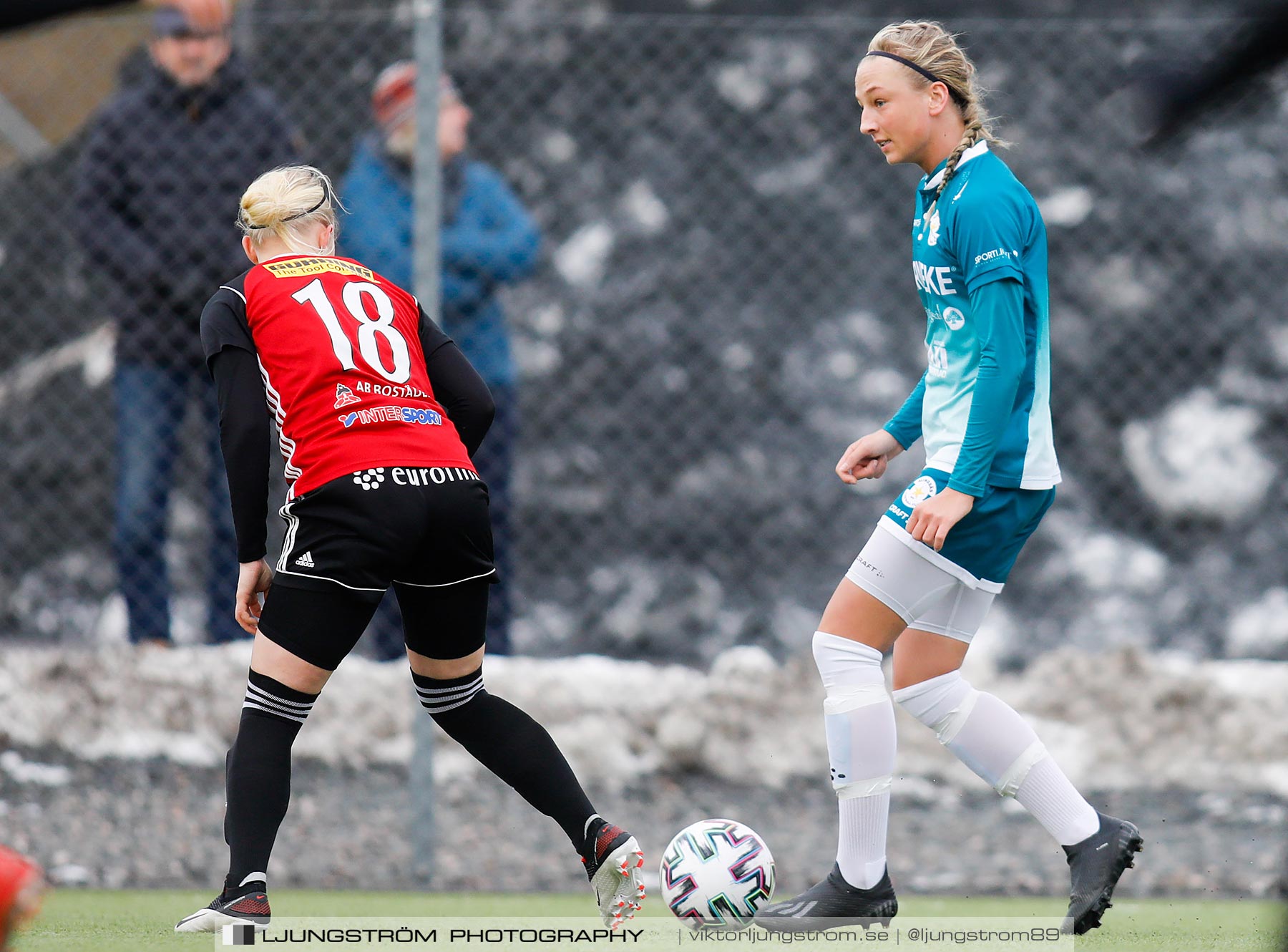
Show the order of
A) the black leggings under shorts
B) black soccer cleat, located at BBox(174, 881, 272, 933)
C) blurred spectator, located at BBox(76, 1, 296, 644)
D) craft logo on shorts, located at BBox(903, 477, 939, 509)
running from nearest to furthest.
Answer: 1. black soccer cleat, located at BBox(174, 881, 272, 933)
2. the black leggings under shorts
3. craft logo on shorts, located at BBox(903, 477, 939, 509)
4. blurred spectator, located at BBox(76, 1, 296, 644)

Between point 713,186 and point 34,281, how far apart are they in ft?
9.28

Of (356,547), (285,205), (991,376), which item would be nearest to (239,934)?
(356,547)

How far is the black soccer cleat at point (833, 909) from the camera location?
311 cm

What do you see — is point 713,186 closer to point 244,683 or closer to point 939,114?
point 244,683

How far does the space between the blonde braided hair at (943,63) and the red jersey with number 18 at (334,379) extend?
113 centimetres

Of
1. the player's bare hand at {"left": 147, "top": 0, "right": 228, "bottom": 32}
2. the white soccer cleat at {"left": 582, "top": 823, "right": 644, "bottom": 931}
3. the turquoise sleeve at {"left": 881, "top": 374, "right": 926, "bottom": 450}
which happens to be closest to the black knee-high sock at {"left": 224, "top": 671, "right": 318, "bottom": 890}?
the white soccer cleat at {"left": 582, "top": 823, "right": 644, "bottom": 931}

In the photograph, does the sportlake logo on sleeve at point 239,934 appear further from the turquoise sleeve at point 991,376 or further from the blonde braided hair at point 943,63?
the blonde braided hair at point 943,63

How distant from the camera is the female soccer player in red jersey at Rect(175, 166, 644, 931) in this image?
287 centimetres

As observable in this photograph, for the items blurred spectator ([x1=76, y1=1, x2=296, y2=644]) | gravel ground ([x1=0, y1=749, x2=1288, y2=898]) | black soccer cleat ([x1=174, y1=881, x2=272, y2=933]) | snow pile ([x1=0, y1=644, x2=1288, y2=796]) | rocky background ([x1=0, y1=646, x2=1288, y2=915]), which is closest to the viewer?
black soccer cleat ([x1=174, y1=881, x2=272, y2=933])

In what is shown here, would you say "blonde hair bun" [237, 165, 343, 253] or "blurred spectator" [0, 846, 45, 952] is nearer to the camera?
"blurred spectator" [0, 846, 45, 952]

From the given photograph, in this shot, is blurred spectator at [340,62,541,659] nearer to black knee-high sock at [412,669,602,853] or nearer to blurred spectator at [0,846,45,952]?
black knee-high sock at [412,669,602,853]

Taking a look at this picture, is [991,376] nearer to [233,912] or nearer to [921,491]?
[921,491]

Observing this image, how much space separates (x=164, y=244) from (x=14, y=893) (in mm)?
3916

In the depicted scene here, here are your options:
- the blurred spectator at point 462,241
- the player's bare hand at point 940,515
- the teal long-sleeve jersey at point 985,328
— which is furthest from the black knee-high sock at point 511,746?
the blurred spectator at point 462,241
